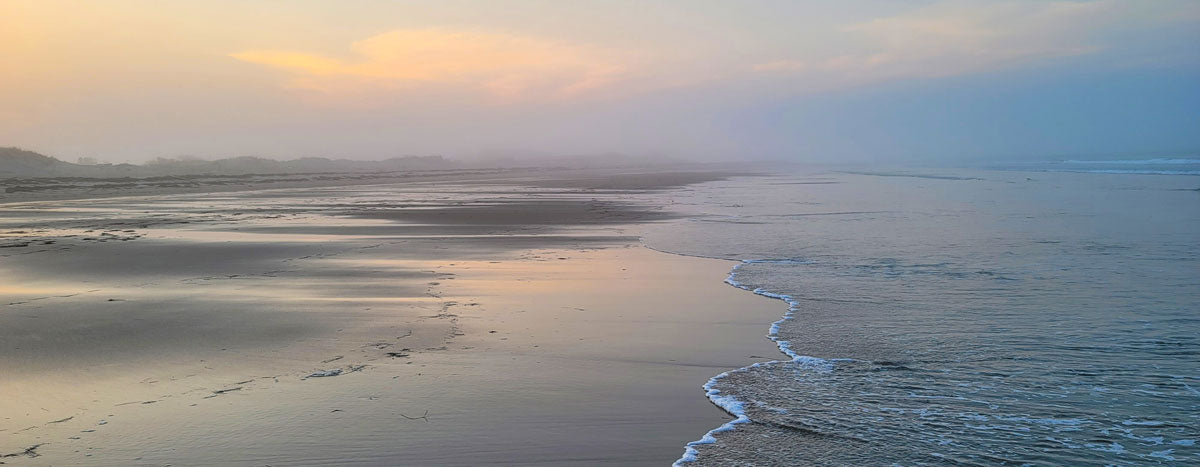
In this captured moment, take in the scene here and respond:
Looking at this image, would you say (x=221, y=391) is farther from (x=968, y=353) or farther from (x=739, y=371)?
(x=968, y=353)

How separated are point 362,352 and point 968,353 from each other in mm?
4014

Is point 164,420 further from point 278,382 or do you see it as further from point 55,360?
point 55,360

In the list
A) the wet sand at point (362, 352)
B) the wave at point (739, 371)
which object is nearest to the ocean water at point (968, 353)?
the wave at point (739, 371)

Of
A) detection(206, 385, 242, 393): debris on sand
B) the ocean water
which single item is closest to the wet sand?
detection(206, 385, 242, 393): debris on sand

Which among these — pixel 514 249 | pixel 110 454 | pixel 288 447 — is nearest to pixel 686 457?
pixel 288 447

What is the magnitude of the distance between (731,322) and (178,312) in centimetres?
472

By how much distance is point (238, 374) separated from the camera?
492 cm

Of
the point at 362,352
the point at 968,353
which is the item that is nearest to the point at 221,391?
the point at 362,352

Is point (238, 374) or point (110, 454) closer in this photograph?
point (110, 454)

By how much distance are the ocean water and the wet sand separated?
40cm

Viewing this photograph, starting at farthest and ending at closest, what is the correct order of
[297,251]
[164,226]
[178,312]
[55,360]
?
[164,226]
[297,251]
[178,312]
[55,360]

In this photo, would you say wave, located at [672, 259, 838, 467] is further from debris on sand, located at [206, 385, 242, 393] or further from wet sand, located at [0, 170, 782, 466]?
debris on sand, located at [206, 385, 242, 393]

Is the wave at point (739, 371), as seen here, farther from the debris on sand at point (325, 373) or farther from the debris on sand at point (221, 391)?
the debris on sand at point (221, 391)

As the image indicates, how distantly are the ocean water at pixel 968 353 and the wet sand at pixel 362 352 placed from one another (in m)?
0.40
